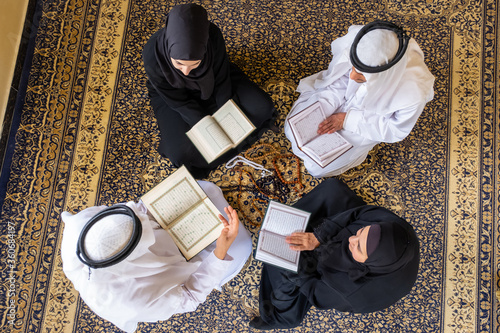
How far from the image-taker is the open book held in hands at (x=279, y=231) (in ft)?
6.08

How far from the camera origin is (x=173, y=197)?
1.85 meters

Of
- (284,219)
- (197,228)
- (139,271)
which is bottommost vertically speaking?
(284,219)

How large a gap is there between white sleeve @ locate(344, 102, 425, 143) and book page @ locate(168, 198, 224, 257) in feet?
2.88

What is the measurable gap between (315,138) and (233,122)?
1.54ft

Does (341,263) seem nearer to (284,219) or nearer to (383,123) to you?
(284,219)

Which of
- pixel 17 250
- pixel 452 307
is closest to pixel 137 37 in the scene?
pixel 17 250

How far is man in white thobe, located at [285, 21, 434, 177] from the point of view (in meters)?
1.46

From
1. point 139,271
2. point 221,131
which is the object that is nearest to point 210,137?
point 221,131

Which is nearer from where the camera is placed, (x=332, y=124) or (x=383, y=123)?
(x=383, y=123)

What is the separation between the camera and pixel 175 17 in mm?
1512

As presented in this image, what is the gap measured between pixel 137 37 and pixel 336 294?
196 centimetres

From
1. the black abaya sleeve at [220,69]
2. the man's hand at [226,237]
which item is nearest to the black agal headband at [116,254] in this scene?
the man's hand at [226,237]

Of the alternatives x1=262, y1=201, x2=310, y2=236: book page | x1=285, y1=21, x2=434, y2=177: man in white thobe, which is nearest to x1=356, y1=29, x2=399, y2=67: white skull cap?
x1=285, y1=21, x2=434, y2=177: man in white thobe

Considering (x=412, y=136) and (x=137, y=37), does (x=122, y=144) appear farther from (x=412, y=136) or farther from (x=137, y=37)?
(x=412, y=136)
